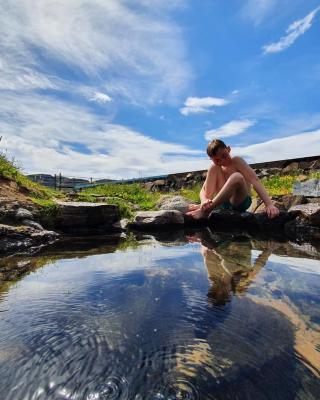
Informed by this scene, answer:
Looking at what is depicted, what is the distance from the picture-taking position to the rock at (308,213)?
17.9 ft

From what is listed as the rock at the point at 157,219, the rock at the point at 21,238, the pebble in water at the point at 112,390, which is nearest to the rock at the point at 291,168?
the rock at the point at 157,219

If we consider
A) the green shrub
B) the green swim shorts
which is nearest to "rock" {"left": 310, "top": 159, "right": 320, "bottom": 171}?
the green swim shorts

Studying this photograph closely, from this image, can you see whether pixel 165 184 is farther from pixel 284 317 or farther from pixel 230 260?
pixel 284 317

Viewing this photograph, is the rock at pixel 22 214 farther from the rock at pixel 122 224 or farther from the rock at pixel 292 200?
the rock at pixel 292 200

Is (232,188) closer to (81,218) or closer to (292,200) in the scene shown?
(292,200)

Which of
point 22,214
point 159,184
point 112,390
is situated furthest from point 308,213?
→ point 159,184

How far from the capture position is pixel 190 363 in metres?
1.29

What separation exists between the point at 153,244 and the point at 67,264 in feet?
5.26

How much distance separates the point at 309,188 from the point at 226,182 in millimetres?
3171

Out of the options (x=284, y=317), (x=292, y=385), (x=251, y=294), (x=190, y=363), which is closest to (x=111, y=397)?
(x=190, y=363)

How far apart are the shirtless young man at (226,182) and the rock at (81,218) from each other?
7.15 feet

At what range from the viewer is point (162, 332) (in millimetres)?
1573

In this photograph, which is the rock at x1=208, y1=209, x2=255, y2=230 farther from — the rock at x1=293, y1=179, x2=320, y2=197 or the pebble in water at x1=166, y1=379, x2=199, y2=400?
the pebble in water at x1=166, y1=379, x2=199, y2=400

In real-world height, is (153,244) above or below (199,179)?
below
